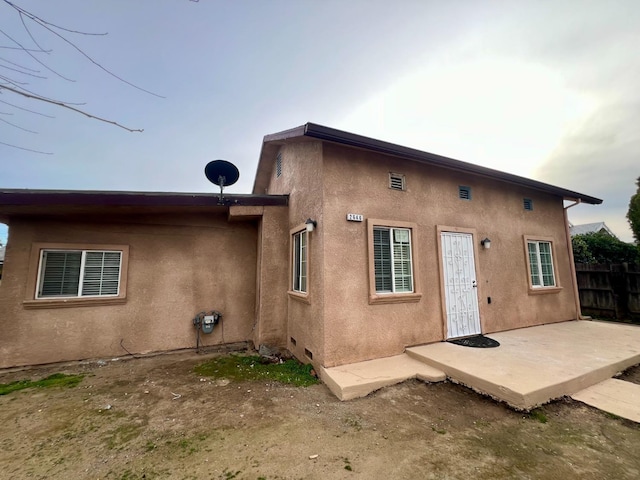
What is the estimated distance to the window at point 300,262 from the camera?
5457 millimetres

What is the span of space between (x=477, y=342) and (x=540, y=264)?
13.6 ft

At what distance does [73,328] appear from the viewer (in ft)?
18.2

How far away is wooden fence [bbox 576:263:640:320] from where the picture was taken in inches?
324

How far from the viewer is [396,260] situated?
528 centimetres

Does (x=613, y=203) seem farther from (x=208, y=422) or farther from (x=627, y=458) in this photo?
(x=208, y=422)

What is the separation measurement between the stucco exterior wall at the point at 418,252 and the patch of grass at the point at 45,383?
4715mm

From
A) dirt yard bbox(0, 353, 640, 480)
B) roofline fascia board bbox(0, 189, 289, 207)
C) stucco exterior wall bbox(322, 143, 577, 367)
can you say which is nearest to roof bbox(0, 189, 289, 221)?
roofline fascia board bbox(0, 189, 289, 207)

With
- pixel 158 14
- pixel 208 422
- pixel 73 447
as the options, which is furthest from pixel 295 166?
pixel 73 447

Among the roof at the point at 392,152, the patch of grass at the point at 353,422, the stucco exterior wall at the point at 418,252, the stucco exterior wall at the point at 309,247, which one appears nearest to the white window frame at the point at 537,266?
the stucco exterior wall at the point at 418,252

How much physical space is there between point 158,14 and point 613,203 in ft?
90.4

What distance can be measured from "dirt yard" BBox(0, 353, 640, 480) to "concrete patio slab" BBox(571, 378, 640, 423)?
190 mm

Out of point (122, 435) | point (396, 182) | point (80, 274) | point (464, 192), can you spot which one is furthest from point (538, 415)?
point (80, 274)

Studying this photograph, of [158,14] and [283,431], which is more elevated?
[158,14]

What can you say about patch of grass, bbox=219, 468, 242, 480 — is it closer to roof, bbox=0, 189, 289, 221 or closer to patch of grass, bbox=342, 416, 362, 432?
patch of grass, bbox=342, 416, 362, 432
